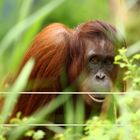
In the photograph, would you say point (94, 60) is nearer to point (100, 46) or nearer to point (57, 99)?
point (100, 46)

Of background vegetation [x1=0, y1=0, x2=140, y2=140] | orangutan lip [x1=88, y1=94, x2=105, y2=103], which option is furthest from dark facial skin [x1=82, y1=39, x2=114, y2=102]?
background vegetation [x1=0, y1=0, x2=140, y2=140]

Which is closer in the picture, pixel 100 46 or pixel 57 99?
pixel 57 99

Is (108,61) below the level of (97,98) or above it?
above

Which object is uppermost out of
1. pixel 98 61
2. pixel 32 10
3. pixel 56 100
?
pixel 32 10

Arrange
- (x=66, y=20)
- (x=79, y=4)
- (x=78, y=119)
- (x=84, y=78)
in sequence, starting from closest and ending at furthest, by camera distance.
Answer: (x=78, y=119) < (x=84, y=78) < (x=79, y=4) < (x=66, y=20)

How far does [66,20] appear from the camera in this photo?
4508 millimetres

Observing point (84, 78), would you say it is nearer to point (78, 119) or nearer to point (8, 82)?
point (8, 82)

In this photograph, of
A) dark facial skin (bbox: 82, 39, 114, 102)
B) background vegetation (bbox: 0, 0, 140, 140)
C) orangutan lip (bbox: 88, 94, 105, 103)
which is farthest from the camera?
dark facial skin (bbox: 82, 39, 114, 102)

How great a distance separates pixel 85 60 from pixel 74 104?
1.22 feet

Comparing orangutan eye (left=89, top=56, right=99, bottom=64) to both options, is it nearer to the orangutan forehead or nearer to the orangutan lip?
the orangutan forehead

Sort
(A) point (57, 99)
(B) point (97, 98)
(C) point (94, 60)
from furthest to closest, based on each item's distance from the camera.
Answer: (C) point (94, 60), (B) point (97, 98), (A) point (57, 99)

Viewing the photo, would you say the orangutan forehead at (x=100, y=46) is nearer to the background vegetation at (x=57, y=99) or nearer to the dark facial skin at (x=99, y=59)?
the dark facial skin at (x=99, y=59)

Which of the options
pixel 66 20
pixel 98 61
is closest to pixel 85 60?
pixel 98 61

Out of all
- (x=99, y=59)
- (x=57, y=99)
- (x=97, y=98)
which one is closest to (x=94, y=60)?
(x=99, y=59)
